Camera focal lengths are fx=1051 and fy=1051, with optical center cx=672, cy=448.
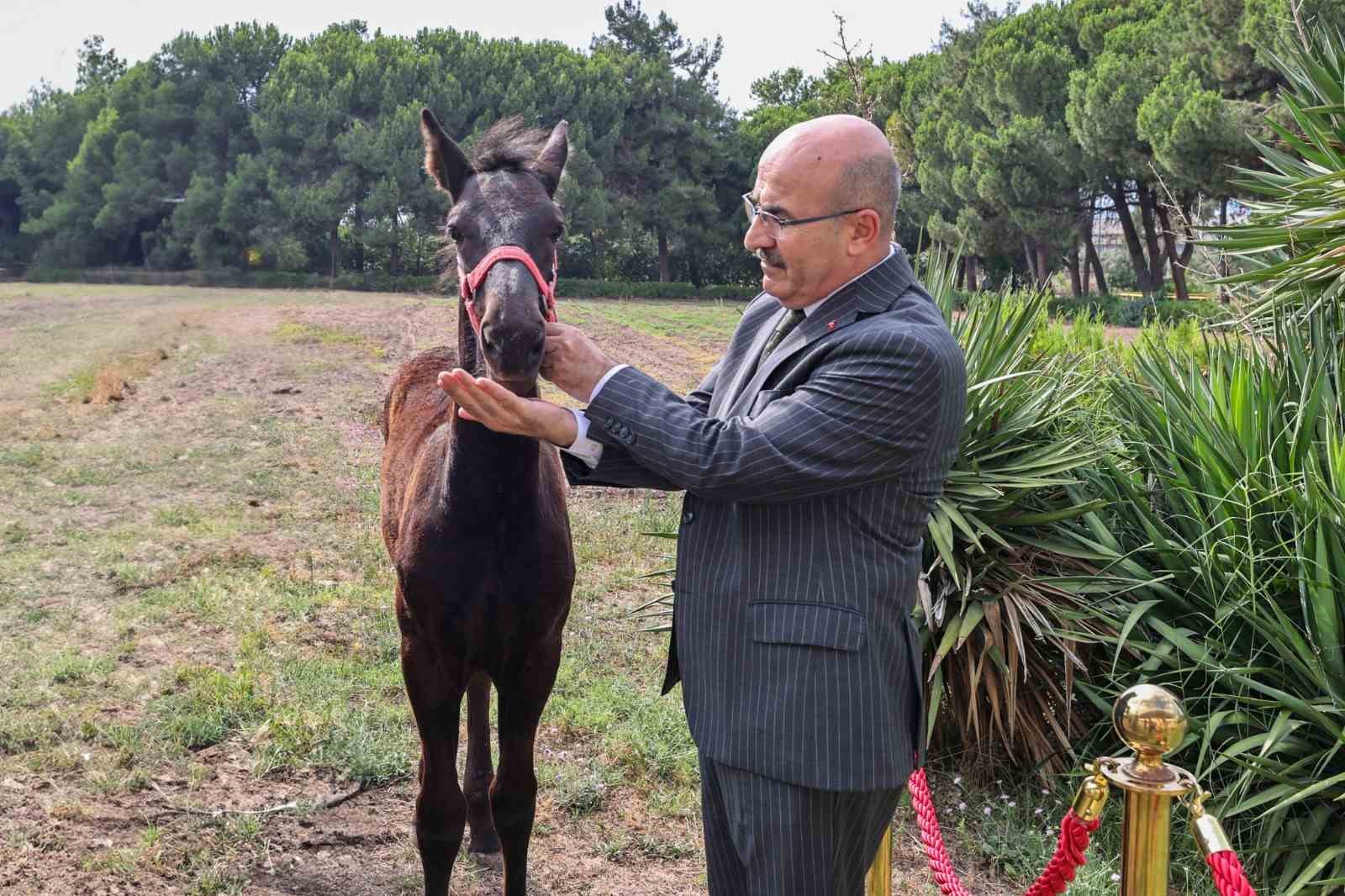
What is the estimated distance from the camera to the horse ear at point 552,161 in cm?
335

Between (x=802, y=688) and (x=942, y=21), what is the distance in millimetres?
56227

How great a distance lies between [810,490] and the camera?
2.13 meters

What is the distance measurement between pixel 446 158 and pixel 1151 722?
2.46 meters

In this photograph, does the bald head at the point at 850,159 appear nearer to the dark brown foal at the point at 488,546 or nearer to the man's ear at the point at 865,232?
the man's ear at the point at 865,232

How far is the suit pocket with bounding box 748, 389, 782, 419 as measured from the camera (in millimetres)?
2334

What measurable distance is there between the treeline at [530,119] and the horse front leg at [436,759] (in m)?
37.3

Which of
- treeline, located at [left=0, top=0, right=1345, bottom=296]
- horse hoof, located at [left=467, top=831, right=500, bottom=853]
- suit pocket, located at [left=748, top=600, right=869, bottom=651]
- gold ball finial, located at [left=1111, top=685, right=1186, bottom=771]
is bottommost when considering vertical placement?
horse hoof, located at [left=467, top=831, right=500, bottom=853]

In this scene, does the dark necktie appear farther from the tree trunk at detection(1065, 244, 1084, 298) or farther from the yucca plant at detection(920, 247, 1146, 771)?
the tree trunk at detection(1065, 244, 1084, 298)

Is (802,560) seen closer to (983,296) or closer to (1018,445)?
(1018,445)

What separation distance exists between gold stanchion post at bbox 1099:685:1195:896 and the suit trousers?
515 mm

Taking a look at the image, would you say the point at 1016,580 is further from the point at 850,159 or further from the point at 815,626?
the point at 850,159

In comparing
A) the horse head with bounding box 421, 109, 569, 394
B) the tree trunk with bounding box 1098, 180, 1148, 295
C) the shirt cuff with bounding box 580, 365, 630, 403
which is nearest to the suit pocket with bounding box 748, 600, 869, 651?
the shirt cuff with bounding box 580, 365, 630, 403

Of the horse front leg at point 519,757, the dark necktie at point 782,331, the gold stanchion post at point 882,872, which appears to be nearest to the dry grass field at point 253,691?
the horse front leg at point 519,757

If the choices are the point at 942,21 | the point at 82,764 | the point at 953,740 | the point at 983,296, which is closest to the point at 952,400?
the point at 953,740
